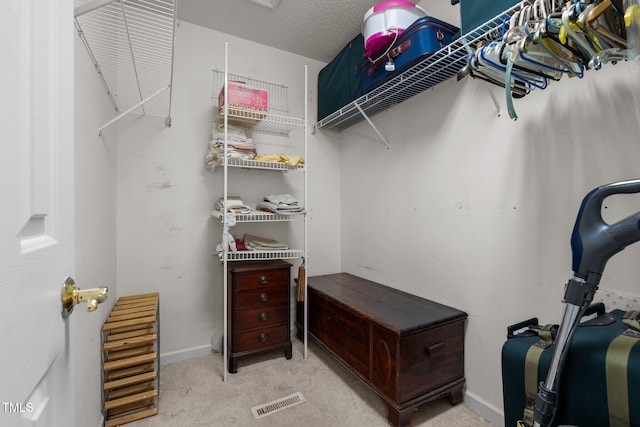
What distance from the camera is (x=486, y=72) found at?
3.90 feet

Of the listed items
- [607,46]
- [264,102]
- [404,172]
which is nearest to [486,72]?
[607,46]

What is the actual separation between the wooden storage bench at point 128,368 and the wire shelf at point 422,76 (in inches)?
78.7

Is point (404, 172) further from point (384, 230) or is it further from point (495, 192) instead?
point (495, 192)

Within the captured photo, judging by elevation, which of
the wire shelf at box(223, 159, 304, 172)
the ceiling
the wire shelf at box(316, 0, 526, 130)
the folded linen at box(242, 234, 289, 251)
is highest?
the ceiling

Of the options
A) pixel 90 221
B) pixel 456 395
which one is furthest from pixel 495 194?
pixel 90 221

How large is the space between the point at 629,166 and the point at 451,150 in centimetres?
80

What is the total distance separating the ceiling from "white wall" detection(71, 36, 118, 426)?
3.44 ft

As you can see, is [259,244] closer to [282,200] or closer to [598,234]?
[282,200]

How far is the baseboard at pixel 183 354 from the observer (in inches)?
82.7

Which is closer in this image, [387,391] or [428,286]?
[387,391]

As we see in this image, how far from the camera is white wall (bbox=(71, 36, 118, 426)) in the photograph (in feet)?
3.65

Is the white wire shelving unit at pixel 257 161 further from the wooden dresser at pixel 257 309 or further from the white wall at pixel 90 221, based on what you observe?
the white wall at pixel 90 221

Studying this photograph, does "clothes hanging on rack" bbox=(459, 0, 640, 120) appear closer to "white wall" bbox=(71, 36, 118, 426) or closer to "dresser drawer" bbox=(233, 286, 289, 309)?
"white wall" bbox=(71, 36, 118, 426)

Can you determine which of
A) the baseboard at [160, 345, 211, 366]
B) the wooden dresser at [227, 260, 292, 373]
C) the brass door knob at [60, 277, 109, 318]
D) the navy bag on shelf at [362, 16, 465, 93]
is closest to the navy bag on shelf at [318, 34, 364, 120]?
the navy bag on shelf at [362, 16, 465, 93]
